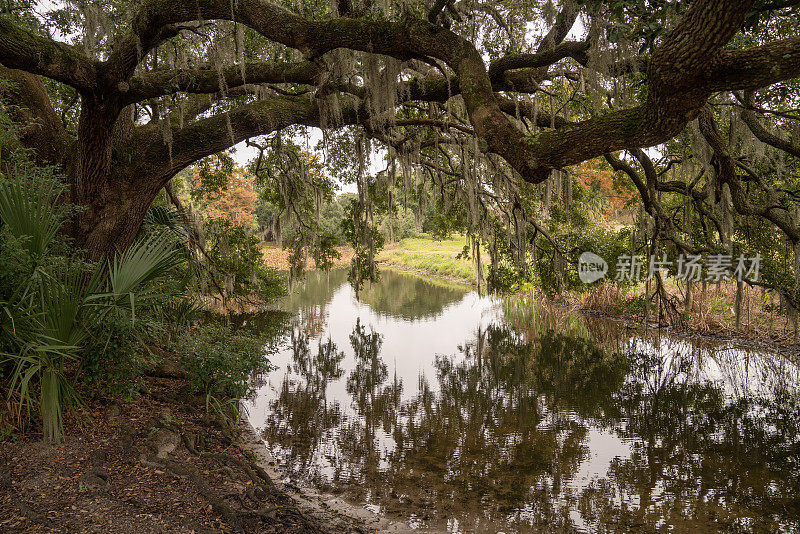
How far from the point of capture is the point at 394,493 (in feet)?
13.4


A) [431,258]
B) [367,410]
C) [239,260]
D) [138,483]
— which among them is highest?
[239,260]

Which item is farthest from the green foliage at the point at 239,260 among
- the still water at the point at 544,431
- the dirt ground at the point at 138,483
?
the dirt ground at the point at 138,483

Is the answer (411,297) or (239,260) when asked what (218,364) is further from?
(411,297)

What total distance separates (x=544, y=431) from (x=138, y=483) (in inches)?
158

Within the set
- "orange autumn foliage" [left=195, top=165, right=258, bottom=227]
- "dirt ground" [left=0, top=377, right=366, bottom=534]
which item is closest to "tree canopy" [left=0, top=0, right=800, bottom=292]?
"dirt ground" [left=0, top=377, right=366, bottom=534]

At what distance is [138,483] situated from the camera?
3201 mm

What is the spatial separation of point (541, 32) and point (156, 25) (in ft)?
13.4

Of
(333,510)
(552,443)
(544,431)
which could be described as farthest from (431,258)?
(333,510)

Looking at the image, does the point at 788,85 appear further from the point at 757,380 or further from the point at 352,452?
the point at 352,452

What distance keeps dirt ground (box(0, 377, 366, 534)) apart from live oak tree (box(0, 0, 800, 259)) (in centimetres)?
239

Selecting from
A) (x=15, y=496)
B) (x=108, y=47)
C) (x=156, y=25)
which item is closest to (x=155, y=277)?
(x=15, y=496)

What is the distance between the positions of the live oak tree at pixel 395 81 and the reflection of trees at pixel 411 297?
24.4ft

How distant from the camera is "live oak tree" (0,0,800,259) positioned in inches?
123

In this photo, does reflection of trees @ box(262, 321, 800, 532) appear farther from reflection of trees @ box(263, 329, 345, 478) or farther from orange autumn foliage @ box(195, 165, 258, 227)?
orange autumn foliage @ box(195, 165, 258, 227)
